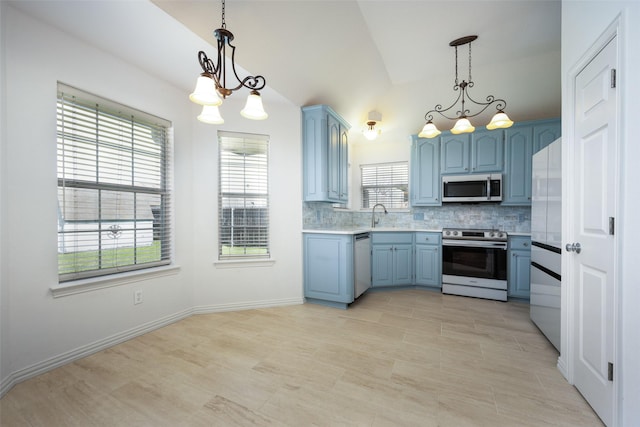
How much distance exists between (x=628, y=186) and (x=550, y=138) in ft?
9.90

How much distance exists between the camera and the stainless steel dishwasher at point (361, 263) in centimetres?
326

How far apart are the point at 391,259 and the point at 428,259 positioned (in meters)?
0.56

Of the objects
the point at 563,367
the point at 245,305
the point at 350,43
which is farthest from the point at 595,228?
the point at 245,305

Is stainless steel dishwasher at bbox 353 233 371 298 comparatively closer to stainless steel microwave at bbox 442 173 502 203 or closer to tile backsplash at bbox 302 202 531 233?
tile backsplash at bbox 302 202 531 233

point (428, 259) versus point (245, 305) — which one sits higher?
point (428, 259)

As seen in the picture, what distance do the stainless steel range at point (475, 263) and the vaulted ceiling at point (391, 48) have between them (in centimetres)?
186

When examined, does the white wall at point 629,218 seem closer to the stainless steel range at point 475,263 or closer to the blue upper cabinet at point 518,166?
the stainless steel range at point 475,263

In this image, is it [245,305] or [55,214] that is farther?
[245,305]

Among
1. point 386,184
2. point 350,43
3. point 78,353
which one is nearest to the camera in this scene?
point 78,353

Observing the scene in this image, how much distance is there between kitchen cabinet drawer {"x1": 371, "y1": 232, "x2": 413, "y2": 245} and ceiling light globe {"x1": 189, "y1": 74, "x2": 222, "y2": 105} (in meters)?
2.94

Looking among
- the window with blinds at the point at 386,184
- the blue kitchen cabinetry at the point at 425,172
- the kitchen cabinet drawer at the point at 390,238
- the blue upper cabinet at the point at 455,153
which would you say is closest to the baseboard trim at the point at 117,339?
the kitchen cabinet drawer at the point at 390,238

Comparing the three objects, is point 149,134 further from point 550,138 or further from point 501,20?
point 550,138

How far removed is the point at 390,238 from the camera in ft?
12.7

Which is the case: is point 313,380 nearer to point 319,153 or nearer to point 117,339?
point 117,339
